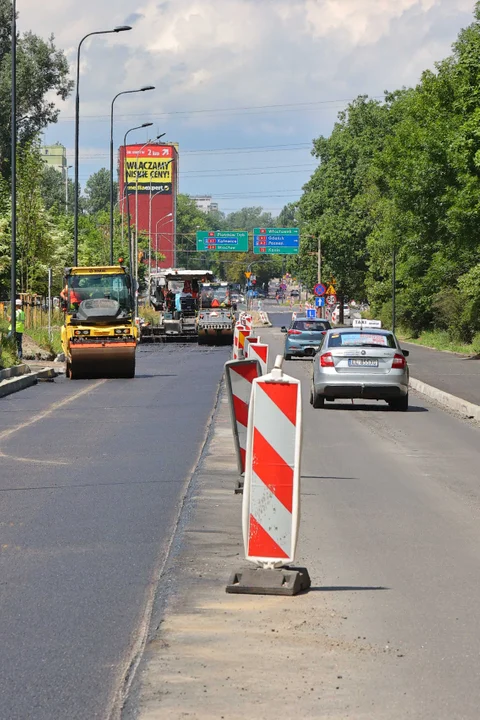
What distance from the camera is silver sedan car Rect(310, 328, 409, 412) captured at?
2369 centimetres

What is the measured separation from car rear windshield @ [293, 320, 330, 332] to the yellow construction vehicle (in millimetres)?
14829

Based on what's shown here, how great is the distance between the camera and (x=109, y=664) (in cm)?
607

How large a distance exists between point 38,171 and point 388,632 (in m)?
54.5

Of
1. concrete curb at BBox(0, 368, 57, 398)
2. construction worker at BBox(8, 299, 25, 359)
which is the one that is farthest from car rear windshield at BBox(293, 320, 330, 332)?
concrete curb at BBox(0, 368, 57, 398)

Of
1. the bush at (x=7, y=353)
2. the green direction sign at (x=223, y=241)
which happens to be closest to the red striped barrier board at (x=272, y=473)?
the bush at (x=7, y=353)

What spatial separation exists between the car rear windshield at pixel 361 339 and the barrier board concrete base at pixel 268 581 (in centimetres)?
1654

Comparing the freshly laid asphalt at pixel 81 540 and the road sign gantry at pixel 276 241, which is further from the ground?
the road sign gantry at pixel 276 241

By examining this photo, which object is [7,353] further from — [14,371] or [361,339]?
[361,339]

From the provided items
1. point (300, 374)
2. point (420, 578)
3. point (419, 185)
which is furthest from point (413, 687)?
point (419, 185)

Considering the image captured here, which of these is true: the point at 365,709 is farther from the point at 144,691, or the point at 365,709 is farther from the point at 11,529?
the point at 11,529

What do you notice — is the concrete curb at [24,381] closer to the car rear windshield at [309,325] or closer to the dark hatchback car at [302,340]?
the dark hatchback car at [302,340]

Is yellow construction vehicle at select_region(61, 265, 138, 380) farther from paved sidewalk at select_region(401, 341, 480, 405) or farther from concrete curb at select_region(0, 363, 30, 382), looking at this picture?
paved sidewalk at select_region(401, 341, 480, 405)

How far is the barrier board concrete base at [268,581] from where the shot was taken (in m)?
7.59

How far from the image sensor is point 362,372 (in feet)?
78.1
